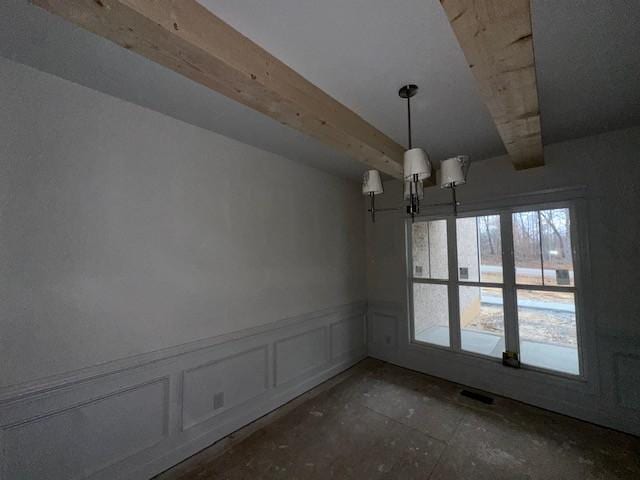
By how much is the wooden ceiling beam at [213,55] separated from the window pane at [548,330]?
2.65 m

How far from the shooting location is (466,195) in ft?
10.9

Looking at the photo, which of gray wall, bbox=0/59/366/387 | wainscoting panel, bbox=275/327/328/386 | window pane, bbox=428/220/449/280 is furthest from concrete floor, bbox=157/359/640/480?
window pane, bbox=428/220/449/280

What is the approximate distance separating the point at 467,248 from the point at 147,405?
356cm

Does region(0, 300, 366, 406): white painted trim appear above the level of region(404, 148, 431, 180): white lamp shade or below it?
below

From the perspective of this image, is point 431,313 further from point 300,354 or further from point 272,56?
point 272,56

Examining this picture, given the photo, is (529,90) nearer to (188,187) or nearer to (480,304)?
(188,187)

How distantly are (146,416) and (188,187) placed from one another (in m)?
1.72

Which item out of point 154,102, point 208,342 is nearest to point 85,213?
point 154,102

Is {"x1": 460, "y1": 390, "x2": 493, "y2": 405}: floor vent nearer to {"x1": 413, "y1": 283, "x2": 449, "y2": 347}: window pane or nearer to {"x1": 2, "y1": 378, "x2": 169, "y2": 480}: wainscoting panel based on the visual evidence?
{"x1": 413, "y1": 283, "x2": 449, "y2": 347}: window pane

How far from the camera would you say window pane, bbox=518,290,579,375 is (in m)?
2.73

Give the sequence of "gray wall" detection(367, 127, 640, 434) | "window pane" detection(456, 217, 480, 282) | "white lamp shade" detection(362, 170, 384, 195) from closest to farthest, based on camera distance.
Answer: "white lamp shade" detection(362, 170, 384, 195)
"gray wall" detection(367, 127, 640, 434)
"window pane" detection(456, 217, 480, 282)

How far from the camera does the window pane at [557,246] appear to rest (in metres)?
2.74

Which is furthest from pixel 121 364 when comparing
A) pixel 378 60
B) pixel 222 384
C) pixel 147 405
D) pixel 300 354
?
pixel 378 60

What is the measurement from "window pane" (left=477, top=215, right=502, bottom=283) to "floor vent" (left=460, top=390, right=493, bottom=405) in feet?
4.14
